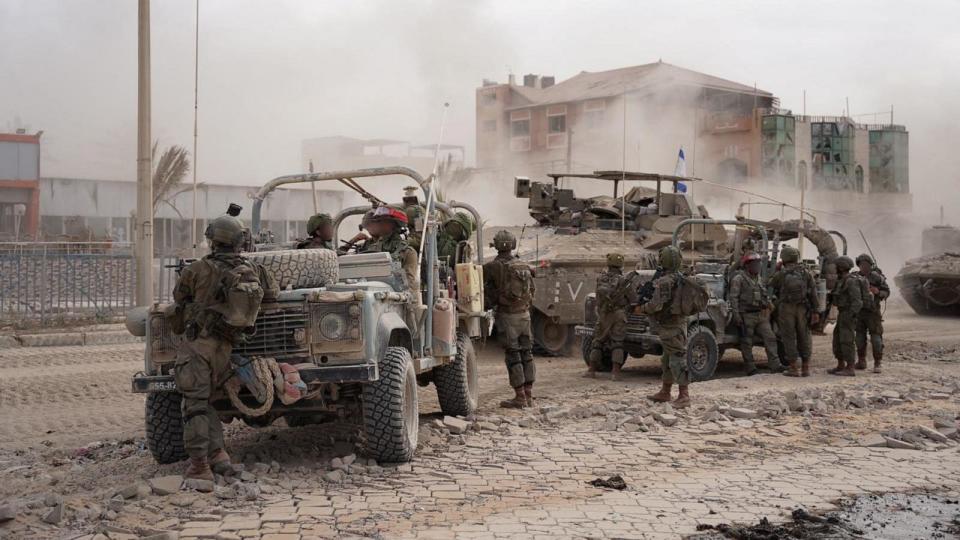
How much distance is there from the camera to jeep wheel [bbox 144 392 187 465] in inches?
285

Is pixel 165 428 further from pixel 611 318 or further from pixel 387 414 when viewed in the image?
pixel 611 318

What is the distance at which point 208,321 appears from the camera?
6.61 m

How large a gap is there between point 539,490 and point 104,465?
123 inches

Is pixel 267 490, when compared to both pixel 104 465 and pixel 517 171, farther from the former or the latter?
pixel 517 171

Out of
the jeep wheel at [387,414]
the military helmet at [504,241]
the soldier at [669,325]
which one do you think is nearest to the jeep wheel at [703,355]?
the soldier at [669,325]

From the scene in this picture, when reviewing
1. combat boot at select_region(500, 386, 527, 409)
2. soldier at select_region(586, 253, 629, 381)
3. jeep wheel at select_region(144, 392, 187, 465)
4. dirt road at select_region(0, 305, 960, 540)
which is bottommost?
dirt road at select_region(0, 305, 960, 540)

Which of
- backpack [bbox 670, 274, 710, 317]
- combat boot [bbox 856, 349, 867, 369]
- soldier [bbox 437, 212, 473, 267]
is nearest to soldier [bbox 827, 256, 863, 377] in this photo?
combat boot [bbox 856, 349, 867, 369]

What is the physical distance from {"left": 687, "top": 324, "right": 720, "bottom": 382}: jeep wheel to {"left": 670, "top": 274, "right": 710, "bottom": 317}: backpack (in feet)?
7.96

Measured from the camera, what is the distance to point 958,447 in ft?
26.9

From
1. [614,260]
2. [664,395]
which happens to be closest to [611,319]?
[614,260]

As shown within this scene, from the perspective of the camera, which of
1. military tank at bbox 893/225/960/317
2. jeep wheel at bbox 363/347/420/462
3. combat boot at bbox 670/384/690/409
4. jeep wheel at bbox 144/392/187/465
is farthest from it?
military tank at bbox 893/225/960/317

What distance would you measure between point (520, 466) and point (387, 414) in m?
1.00

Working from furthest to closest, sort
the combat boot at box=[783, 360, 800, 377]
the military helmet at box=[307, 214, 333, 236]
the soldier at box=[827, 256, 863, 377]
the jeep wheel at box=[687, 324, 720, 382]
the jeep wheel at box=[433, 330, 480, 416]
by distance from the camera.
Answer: the soldier at box=[827, 256, 863, 377], the combat boot at box=[783, 360, 800, 377], the jeep wheel at box=[687, 324, 720, 382], the jeep wheel at box=[433, 330, 480, 416], the military helmet at box=[307, 214, 333, 236]

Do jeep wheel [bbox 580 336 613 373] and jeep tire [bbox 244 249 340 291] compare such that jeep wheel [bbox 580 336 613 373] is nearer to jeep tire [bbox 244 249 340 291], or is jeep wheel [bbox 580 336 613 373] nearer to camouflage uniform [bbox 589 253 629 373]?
camouflage uniform [bbox 589 253 629 373]
